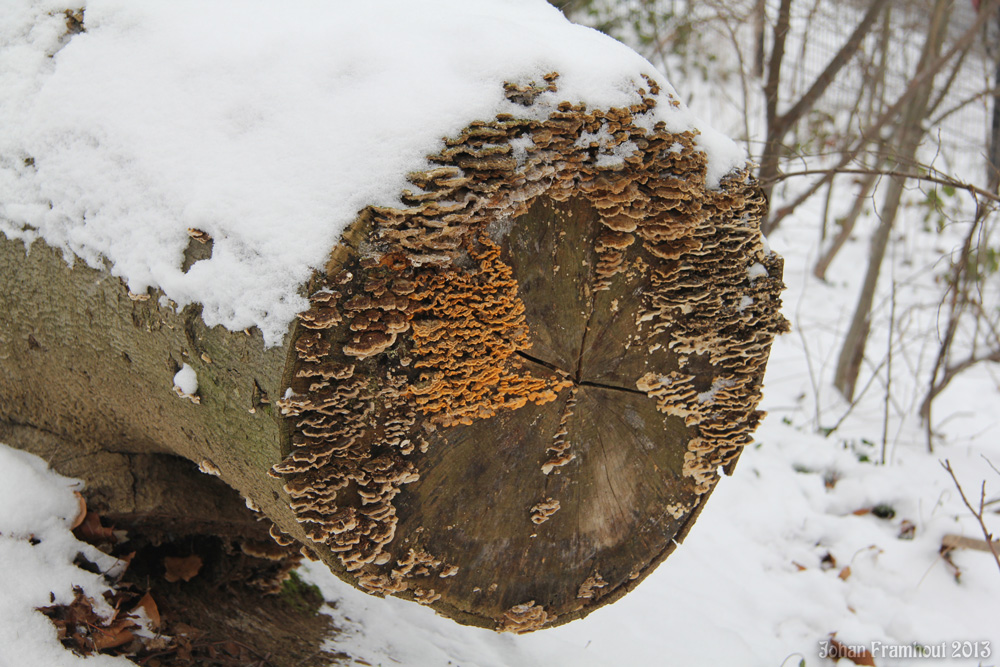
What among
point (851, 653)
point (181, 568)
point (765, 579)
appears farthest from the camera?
point (765, 579)

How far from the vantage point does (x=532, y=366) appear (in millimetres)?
1655

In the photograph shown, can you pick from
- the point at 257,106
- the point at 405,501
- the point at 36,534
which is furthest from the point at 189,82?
the point at 36,534

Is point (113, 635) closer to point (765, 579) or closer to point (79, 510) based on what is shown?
→ point (79, 510)

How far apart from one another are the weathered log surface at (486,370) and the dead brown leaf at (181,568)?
0.42m

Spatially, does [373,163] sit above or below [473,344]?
above

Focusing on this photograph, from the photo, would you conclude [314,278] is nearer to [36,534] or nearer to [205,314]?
[205,314]

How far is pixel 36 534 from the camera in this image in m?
1.84

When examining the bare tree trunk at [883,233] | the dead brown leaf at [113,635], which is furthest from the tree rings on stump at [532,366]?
the bare tree trunk at [883,233]

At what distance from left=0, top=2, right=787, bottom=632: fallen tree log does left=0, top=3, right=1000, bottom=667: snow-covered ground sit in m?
0.20

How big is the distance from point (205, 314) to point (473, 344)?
559mm

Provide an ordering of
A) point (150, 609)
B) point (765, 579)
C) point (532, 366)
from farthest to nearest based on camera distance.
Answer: point (765, 579) → point (150, 609) → point (532, 366)

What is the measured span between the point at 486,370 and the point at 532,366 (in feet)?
0.47

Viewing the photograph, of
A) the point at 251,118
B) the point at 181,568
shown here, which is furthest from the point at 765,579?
the point at 251,118

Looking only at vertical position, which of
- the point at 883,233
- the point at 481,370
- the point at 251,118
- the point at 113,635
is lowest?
the point at 113,635
